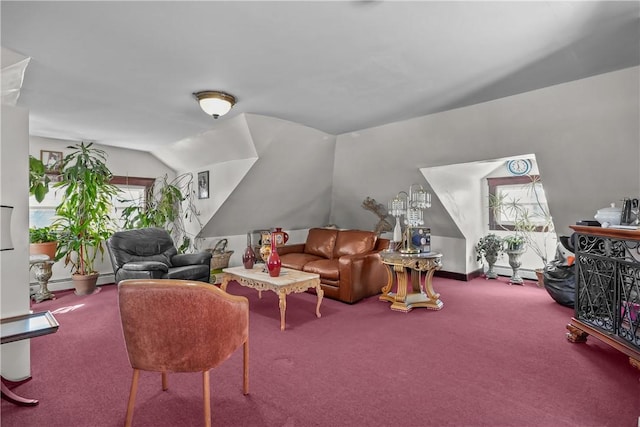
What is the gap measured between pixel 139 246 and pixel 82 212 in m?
0.98

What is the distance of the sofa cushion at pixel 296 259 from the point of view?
483cm

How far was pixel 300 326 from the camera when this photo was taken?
342cm

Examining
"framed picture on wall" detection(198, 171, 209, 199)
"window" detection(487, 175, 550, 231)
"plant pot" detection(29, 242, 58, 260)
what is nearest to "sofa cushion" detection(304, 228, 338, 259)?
"framed picture on wall" detection(198, 171, 209, 199)

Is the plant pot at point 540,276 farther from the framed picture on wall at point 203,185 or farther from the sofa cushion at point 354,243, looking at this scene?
the framed picture on wall at point 203,185

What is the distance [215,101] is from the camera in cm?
322

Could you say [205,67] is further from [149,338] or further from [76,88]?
[149,338]

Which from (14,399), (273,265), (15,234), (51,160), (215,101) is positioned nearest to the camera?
(14,399)

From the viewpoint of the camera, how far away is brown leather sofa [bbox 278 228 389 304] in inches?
165

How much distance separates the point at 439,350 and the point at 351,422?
1.26m

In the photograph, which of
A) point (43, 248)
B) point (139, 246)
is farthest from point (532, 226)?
point (43, 248)

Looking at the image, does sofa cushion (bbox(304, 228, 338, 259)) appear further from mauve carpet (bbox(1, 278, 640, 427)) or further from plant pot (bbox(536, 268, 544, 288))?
plant pot (bbox(536, 268, 544, 288))

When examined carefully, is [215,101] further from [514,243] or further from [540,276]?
[540,276]

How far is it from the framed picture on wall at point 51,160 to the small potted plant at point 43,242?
0.93 meters

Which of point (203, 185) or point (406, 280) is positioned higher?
point (203, 185)
